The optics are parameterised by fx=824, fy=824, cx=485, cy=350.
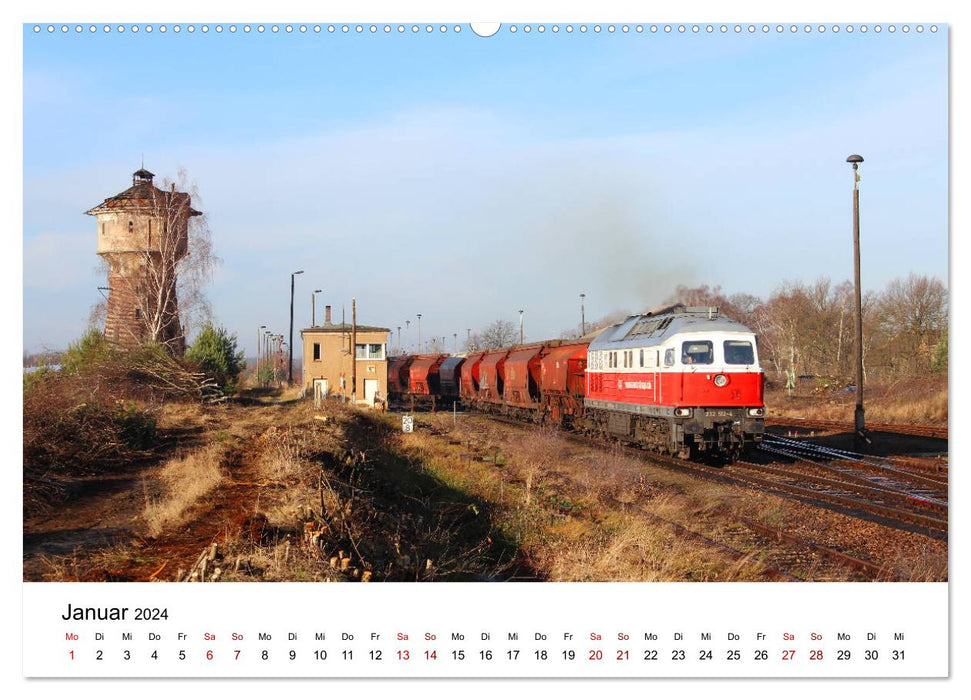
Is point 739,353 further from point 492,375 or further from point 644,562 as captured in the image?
point 492,375

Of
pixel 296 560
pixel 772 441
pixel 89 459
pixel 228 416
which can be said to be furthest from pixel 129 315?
pixel 296 560

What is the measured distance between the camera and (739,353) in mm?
19938

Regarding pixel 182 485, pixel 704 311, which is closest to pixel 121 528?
pixel 182 485

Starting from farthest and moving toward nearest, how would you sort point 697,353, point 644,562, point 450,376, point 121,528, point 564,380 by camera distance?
point 450,376 < point 564,380 < point 697,353 < point 121,528 < point 644,562

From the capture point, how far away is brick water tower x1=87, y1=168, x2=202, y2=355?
1246 inches

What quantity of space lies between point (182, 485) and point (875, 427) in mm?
22771

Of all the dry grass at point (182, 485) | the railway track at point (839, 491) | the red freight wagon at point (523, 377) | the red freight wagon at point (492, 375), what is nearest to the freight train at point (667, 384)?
the railway track at point (839, 491)

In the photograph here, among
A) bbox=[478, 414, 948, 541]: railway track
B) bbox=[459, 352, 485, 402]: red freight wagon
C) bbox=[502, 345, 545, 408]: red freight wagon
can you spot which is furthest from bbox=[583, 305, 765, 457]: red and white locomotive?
bbox=[459, 352, 485, 402]: red freight wagon

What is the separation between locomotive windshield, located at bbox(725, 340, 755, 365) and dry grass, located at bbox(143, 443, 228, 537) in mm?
11946

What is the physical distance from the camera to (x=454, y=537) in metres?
14.9

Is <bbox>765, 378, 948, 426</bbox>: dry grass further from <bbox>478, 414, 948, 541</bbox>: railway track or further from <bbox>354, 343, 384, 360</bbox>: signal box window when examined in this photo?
<bbox>354, 343, 384, 360</bbox>: signal box window

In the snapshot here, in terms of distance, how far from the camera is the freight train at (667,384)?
1986 cm
